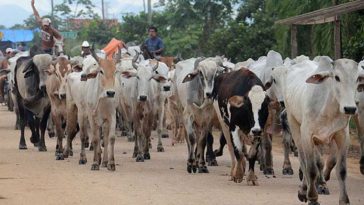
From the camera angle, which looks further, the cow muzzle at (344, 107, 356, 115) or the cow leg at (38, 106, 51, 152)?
the cow leg at (38, 106, 51, 152)

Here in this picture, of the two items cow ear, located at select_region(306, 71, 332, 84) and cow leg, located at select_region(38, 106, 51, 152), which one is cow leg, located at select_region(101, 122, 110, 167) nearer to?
cow leg, located at select_region(38, 106, 51, 152)

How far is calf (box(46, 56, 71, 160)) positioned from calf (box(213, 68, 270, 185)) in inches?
178

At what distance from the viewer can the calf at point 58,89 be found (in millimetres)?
17016

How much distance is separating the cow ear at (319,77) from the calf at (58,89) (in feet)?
24.8

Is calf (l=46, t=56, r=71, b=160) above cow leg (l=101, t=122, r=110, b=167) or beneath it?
above

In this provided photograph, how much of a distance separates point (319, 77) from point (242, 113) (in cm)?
263

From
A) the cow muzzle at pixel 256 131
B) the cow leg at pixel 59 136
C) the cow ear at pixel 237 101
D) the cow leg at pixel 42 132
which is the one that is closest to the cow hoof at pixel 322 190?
the cow muzzle at pixel 256 131

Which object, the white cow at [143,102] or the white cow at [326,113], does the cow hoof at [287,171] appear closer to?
the white cow at [143,102]

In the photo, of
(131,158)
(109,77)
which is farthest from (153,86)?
(109,77)

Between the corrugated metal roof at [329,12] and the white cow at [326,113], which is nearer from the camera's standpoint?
the white cow at [326,113]

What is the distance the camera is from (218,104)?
1379cm

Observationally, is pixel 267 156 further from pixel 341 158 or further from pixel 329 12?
pixel 341 158

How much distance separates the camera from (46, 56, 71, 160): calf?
55.8 ft

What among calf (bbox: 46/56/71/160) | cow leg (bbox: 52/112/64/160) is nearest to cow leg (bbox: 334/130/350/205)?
cow leg (bbox: 52/112/64/160)
